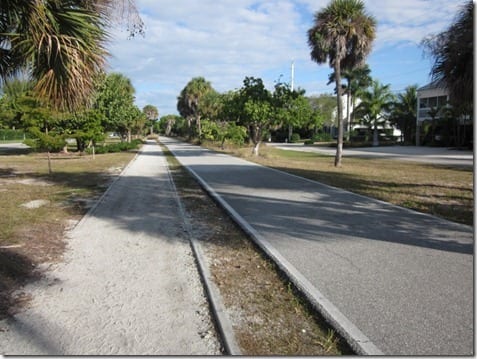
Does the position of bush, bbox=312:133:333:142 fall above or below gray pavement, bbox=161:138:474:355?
below

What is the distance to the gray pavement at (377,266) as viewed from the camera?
3357 millimetres

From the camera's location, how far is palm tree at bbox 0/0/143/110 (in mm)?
6348

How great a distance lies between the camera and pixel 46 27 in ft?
21.0

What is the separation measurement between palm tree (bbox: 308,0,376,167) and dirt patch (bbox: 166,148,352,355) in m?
15.0

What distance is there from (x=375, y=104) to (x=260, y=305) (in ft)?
166

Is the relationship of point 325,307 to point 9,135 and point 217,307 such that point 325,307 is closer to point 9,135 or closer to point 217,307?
point 217,307

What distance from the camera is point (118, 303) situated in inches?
160

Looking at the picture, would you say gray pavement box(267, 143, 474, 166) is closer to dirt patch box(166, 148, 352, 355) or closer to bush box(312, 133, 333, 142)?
dirt patch box(166, 148, 352, 355)

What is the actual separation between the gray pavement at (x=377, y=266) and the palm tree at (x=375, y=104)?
44628mm

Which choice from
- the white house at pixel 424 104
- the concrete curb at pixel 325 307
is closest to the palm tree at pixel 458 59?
the concrete curb at pixel 325 307

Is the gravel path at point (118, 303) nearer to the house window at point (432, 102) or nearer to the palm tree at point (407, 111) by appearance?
the house window at point (432, 102)

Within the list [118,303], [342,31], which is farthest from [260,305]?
[342,31]

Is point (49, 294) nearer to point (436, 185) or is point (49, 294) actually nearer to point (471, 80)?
point (471, 80)

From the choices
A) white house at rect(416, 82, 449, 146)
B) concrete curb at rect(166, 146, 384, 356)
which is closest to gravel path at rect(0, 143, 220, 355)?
concrete curb at rect(166, 146, 384, 356)
